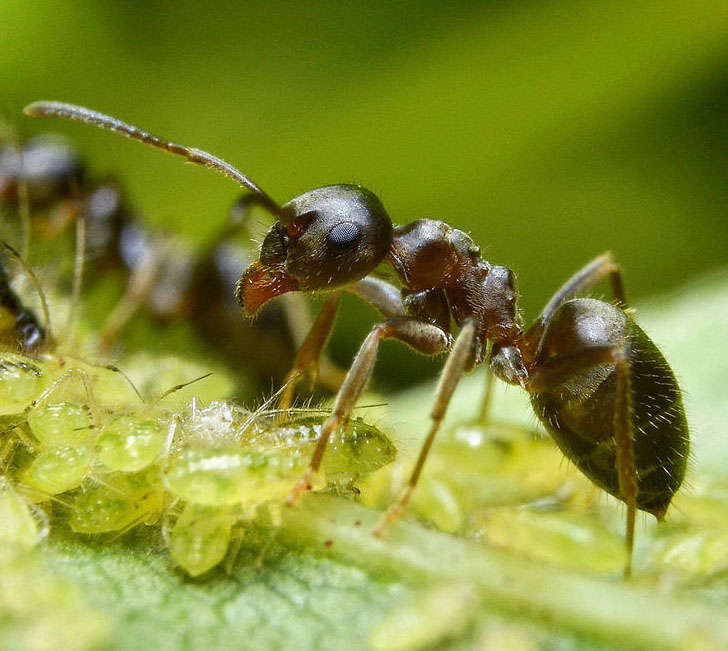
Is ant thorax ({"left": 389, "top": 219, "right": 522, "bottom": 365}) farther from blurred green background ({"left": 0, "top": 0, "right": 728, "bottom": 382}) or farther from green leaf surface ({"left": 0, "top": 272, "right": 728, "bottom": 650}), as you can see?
blurred green background ({"left": 0, "top": 0, "right": 728, "bottom": 382})

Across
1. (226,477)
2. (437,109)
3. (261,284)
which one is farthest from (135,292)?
(226,477)

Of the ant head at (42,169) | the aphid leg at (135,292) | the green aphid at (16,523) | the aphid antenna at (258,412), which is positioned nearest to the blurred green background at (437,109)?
the ant head at (42,169)

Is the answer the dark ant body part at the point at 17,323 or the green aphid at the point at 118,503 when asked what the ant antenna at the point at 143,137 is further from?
the green aphid at the point at 118,503

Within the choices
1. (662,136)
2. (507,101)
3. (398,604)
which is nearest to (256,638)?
(398,604)

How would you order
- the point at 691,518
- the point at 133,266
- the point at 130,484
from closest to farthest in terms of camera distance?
the point at 130,484 → the point at 691,518 → the point at 133,266

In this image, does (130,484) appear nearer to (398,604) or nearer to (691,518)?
(398,604)

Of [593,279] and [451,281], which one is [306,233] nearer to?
[451,281]

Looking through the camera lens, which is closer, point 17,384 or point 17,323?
point 17,384

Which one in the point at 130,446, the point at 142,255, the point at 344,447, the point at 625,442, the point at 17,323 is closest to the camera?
the point at 130,446
